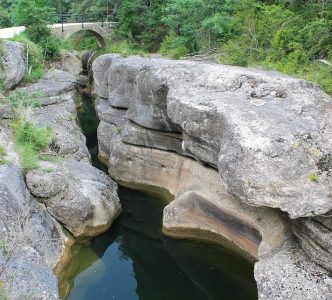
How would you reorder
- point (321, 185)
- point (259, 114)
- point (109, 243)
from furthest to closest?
point (109, 243), point (259, 114), point (321, 185)

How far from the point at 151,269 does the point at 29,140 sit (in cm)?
627

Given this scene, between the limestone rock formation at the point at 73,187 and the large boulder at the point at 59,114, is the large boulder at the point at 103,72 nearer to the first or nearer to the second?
the large boulder at the point at 59,114

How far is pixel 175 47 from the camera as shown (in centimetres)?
2312

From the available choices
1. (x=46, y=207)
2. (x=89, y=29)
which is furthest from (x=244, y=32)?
(x=89, y=29)

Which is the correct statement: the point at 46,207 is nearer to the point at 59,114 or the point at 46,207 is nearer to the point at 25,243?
the point at 25,243

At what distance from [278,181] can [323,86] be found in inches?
202

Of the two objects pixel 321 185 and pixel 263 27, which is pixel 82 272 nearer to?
pixel 321 185

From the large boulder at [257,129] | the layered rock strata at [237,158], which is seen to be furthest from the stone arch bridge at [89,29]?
the large boulder at [257,129]

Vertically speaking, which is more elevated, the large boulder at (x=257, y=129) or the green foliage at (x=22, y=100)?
the large boulder at (x=257, y=129)

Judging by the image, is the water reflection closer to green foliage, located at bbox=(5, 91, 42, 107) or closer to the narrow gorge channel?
the narrow gorge channel

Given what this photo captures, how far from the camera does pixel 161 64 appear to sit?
15680 millimetres

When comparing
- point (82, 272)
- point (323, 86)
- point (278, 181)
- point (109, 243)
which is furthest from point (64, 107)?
point (278, 181)

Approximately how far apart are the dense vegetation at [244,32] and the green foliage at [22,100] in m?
7.40

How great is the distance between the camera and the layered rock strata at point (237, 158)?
966 centimetres
